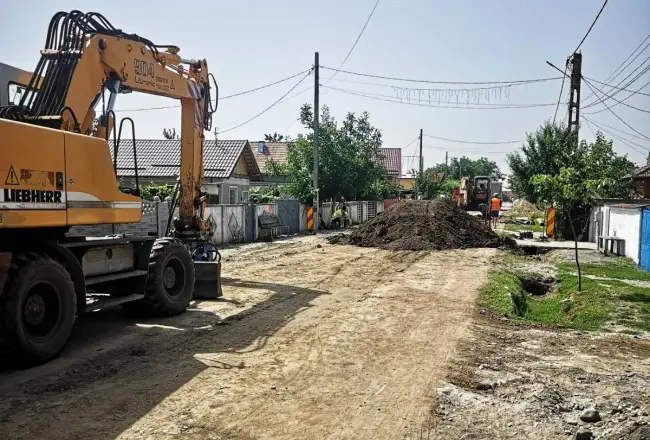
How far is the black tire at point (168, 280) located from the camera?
8.89m

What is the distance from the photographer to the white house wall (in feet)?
57.6

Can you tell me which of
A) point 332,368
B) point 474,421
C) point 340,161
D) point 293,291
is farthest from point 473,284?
point 340,161

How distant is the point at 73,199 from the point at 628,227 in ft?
56.8

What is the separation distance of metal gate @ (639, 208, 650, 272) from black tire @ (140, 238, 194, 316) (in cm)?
1248

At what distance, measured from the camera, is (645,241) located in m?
16.2

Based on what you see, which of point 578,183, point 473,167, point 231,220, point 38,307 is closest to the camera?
point 38,307

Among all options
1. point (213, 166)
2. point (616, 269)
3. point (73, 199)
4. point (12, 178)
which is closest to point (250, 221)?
point (213, 166)

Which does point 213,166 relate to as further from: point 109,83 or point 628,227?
point 109,83

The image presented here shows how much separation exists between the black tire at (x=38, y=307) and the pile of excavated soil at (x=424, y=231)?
A: 16.2 metres

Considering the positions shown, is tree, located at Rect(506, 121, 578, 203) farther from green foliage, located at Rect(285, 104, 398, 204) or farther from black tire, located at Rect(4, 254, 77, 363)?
black tire, located at Rect(4, 254, 77, 363)

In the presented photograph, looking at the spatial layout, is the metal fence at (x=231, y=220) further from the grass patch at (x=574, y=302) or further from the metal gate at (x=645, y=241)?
the metal gate at (x=645, y=241)

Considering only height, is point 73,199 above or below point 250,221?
above

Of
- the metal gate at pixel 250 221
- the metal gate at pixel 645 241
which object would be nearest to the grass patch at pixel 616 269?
the metal gate at pixel 645 241

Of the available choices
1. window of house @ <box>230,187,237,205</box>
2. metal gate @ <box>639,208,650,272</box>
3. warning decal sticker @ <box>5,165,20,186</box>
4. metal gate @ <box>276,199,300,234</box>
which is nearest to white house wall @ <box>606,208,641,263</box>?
metal gate @ <box>639,208,650,272</box>
